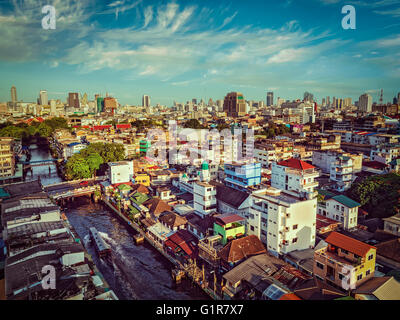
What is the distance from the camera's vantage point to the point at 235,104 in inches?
2645

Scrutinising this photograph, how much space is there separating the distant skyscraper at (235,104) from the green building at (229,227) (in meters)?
57.7

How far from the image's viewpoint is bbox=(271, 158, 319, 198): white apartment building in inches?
516

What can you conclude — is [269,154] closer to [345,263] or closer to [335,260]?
[335,260]

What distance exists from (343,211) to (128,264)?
8756 mm

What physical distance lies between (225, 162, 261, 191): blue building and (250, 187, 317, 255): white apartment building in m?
3.16

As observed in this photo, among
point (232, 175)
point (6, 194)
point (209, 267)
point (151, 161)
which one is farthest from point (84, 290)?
point (151, 161)

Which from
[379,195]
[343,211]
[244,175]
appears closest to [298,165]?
[244,175]

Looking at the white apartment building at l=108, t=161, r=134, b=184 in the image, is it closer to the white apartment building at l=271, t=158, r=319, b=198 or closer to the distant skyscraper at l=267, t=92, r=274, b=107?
the white apartment building at l=271, t=158, r=319, b=198

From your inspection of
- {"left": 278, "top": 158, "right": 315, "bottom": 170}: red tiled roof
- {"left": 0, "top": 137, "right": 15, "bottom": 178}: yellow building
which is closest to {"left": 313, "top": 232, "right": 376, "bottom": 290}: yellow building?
{"left": 278, "top": 158, "right": 315, "bottom": 170}: red tiled roof

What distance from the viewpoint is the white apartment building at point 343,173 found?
49.5 ft

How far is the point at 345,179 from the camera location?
1520cm

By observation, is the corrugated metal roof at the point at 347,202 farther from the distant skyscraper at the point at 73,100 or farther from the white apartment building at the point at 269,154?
the distant skyscraper at the point at 73,100

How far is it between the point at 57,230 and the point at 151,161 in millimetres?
13174

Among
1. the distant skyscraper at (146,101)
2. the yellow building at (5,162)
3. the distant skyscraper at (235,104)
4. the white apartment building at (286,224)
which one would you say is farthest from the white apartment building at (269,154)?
the distant skyscraper at (146,101)
